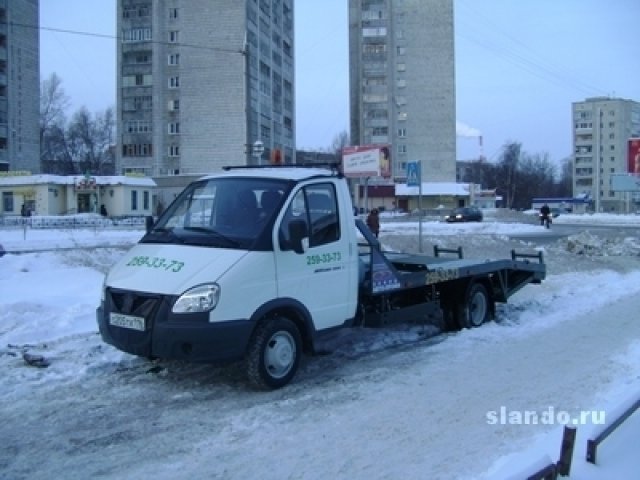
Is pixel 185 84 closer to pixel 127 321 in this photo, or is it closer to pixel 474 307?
pixel 474 307

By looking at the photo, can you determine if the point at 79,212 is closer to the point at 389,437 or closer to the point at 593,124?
the point at 389,437

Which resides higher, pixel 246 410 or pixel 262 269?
pixel 262 269

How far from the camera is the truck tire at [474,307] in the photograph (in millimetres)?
9469

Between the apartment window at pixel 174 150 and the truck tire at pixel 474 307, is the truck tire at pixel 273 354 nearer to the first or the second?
the truck tire at pixel 474 307

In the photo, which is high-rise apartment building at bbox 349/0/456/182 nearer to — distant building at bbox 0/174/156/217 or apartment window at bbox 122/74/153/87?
apartment window at bbox 122/74/153/87

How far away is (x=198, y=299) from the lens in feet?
19.0

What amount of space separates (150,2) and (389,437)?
8475 centimetres

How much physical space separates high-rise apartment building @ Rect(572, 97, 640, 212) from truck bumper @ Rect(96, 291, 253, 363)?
5083 inches

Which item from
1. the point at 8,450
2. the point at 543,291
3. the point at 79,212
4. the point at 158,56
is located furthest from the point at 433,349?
the point at 158,56

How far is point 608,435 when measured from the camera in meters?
4.28

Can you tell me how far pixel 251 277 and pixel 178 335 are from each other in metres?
0.83

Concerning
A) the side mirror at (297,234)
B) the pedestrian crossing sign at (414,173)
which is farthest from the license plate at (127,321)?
the pedestrian crossing sign at (414,173)

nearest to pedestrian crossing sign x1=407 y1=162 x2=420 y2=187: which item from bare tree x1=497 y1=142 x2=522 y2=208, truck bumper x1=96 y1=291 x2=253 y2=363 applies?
truck bumper x1=96 y1=291 x2=253 y2=363

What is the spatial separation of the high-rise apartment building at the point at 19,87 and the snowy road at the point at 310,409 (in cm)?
8628
